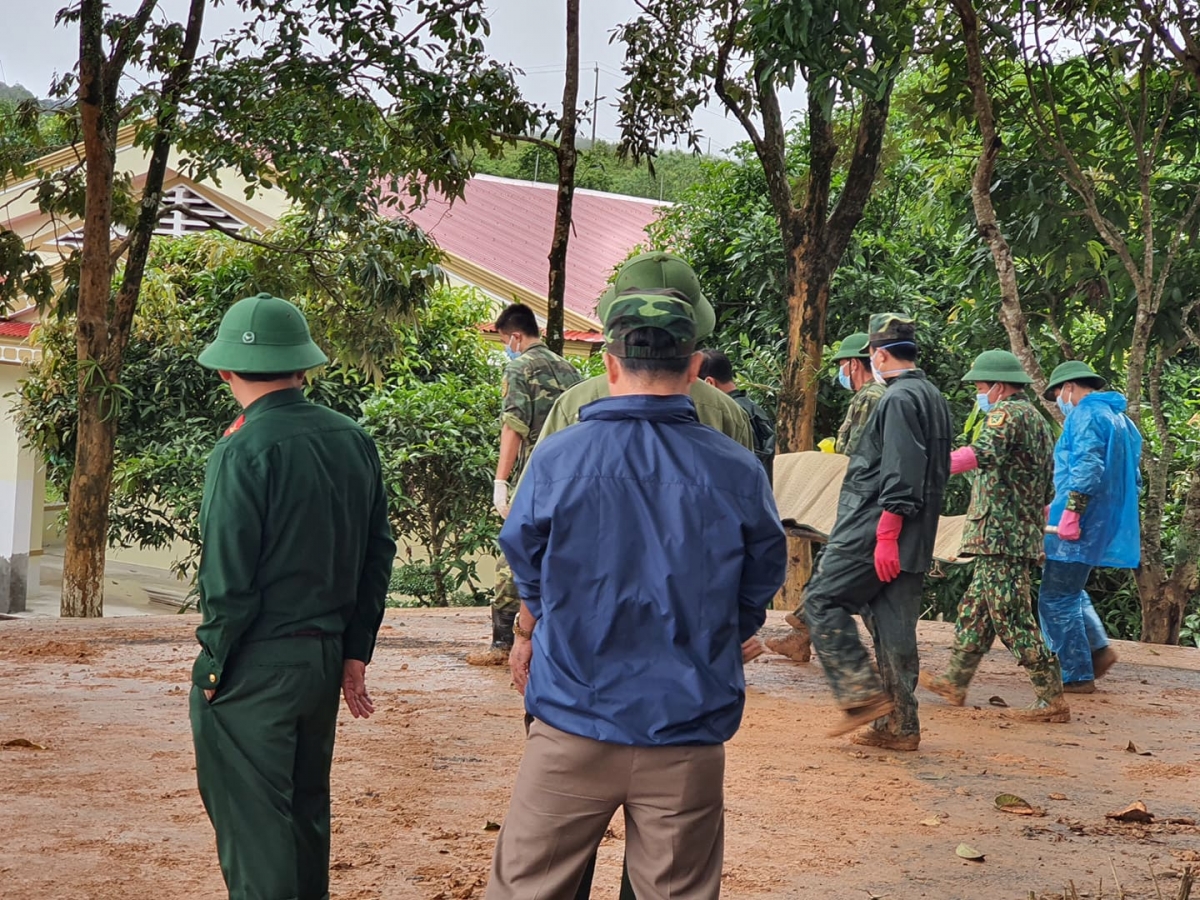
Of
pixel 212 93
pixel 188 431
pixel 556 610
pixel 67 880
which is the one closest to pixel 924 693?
pixel 67 880

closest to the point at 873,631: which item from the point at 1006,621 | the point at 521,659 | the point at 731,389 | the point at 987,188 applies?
the point at 1006,621

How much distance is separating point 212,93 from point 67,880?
721cm

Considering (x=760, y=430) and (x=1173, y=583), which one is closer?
(x=760, y=430)

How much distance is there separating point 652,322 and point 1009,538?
4.74 meters

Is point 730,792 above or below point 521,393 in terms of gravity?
below

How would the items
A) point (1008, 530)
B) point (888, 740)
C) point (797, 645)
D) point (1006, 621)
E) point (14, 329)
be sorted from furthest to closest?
point (14, 329) → point (797, 645) → point (1008, 530) → point (1006, 621) → point (888, 740)

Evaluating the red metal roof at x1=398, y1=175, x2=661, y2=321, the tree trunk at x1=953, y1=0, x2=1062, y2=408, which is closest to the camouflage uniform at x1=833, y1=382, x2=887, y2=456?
the tree trunk at x1=953, y1=0, x2=1062, y2=408

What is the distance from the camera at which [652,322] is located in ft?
9.57

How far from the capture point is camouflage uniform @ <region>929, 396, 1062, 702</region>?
7070 mm

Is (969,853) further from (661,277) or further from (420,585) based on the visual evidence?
(420,585)

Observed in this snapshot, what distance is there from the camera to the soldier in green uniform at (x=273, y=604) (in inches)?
132

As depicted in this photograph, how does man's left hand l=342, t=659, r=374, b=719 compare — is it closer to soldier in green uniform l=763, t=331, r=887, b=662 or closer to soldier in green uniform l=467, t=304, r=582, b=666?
soldier in green uniform l=763, t=331, r=887, b=662

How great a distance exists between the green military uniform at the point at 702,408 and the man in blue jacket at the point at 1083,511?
14.5 ft

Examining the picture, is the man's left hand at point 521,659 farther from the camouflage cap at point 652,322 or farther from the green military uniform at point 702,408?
the camouflage cap at point 652,322
